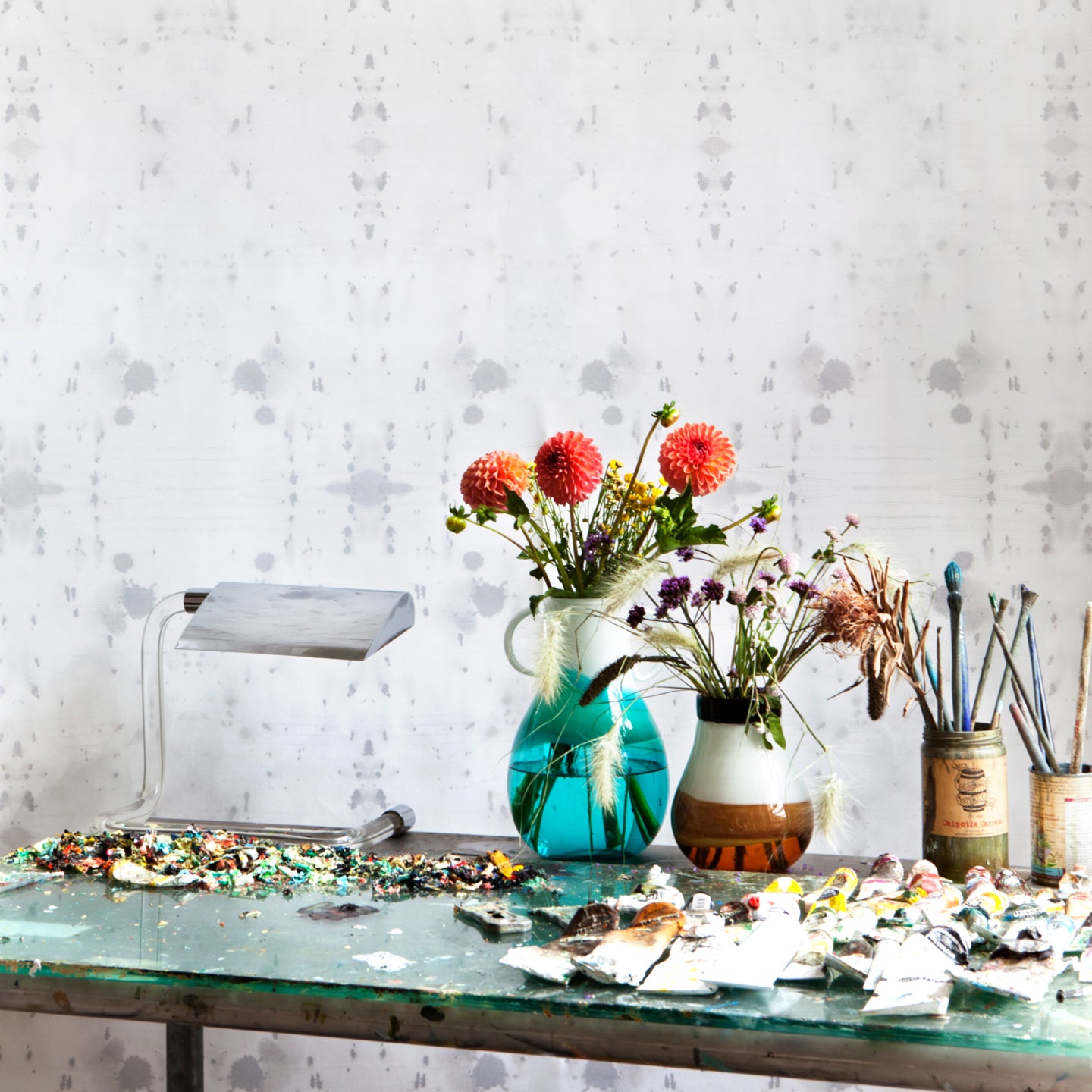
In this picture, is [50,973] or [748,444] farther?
[748,444]

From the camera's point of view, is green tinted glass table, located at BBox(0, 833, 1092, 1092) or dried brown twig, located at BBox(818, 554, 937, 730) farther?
dried brown twig, located at BBox(818, 554, 937, 730)

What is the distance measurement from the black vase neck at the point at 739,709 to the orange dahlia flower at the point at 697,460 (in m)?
0.20

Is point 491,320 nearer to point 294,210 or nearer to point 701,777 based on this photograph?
point 294,210

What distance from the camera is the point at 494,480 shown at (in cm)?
114

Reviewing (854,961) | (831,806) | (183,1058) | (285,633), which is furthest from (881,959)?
(183,1058)

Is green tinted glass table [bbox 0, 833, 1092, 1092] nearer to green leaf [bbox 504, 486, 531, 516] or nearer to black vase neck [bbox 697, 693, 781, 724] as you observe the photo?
black vase neck [bbox 697, 693, 781, 724]

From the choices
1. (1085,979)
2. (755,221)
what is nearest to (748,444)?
(755,221)

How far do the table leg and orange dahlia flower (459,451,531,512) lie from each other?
0.70 metres

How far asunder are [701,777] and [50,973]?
0.59m

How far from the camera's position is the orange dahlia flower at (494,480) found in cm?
114

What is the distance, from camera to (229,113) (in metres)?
1.59

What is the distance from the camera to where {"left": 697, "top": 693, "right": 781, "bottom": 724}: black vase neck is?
1.09 metres

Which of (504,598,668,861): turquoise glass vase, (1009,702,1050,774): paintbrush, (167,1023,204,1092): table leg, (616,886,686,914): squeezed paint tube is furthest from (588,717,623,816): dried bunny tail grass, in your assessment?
(167,1023,204,1092): table leg

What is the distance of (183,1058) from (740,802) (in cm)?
73
